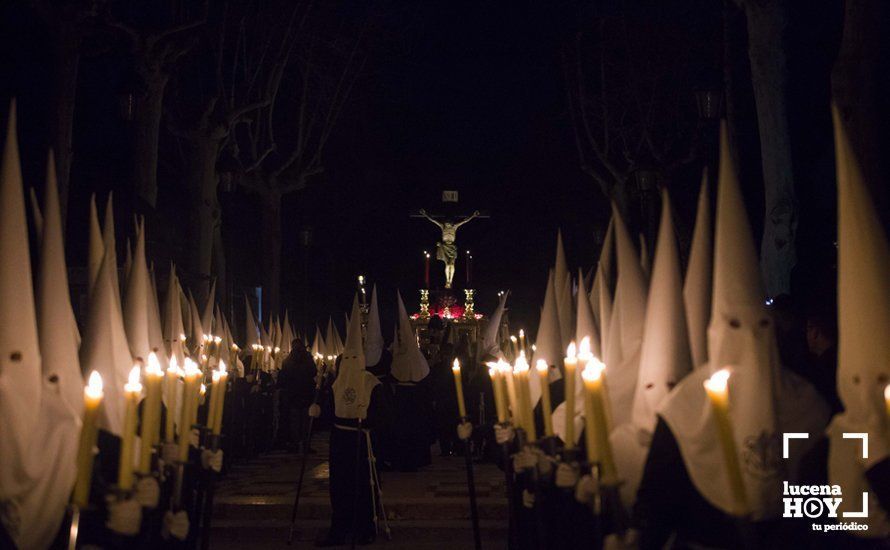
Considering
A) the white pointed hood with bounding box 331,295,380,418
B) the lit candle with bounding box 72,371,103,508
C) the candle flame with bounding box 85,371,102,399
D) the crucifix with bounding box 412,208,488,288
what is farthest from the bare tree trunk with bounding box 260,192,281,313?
the lit candle with bounding box 72,371,103,508

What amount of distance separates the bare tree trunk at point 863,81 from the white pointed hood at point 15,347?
6.12 meters

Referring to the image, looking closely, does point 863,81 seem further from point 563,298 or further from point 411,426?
point 411,426

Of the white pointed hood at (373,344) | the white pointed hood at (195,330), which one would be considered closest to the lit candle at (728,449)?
the white pointed hood at (373,344)

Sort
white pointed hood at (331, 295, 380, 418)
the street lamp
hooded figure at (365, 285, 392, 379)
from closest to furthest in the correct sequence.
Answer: white pointed hood at (331, 295, 380, 418)
hooded figure at (365, 285, 392, 379)
the street lamp

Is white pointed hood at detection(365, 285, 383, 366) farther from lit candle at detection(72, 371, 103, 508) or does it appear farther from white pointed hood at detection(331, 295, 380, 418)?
lit candle at detection(72, 371, 103, 508)

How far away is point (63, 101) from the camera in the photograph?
11273 millimetres

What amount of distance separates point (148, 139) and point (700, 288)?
1374cm

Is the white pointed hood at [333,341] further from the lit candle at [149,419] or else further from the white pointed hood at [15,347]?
the lit candle at [149,419]

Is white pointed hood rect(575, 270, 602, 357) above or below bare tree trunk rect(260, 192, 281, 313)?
below

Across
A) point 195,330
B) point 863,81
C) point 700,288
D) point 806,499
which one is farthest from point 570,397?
point 195,330

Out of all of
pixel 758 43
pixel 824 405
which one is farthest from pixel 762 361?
pixel 758 43

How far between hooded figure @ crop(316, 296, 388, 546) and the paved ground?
364 millimetres

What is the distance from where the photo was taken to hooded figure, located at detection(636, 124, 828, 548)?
14.3ft

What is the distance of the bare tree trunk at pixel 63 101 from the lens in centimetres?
1117
